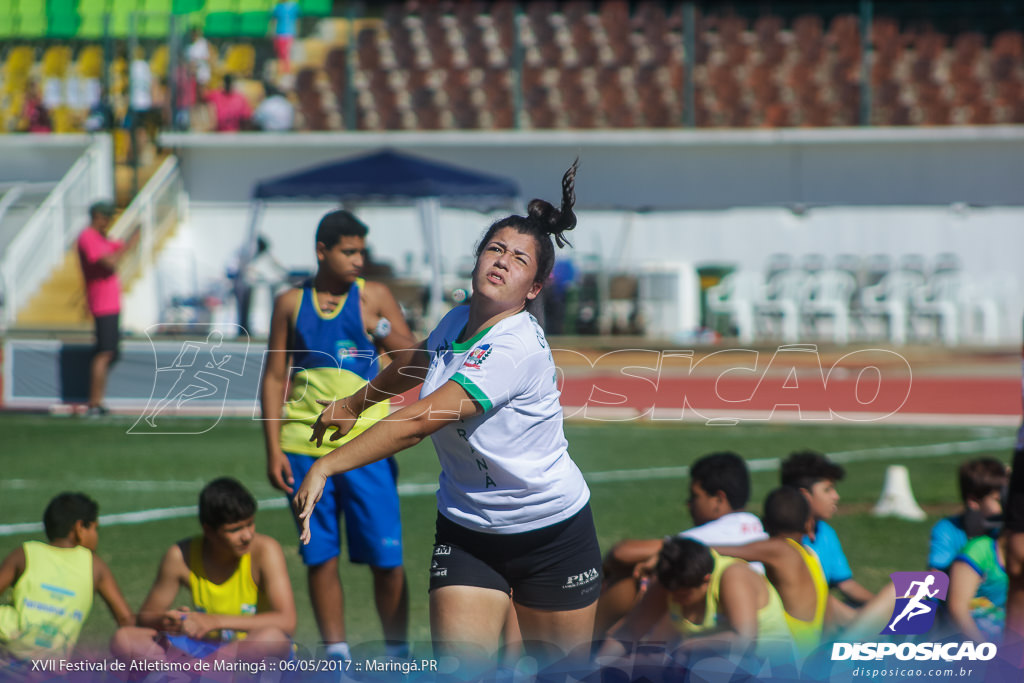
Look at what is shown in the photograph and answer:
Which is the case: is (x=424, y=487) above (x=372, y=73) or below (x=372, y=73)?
below

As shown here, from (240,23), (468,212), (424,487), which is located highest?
(240,23)

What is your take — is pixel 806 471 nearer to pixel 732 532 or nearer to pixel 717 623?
pixel 732 532

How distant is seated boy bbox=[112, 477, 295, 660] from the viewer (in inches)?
201

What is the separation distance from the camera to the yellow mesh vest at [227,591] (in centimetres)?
550

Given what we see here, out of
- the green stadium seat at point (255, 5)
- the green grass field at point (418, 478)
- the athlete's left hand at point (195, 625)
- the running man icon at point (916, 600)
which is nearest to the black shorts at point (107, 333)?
the green grass field at point (418, 478)

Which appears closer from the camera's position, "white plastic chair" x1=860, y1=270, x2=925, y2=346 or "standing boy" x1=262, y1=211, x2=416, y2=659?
"standing boy" x1=262, y1=211, x2=416, y2=659

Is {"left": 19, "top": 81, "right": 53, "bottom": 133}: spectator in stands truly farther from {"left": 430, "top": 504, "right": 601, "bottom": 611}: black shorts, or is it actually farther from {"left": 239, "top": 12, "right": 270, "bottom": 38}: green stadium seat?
{"left": 430, "top": 504, "right": 601, "bottom": 611}: black shorts

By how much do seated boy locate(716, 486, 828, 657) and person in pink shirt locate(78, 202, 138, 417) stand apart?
10786 millimetres

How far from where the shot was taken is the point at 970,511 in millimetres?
5941

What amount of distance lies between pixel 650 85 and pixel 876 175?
4.94 m

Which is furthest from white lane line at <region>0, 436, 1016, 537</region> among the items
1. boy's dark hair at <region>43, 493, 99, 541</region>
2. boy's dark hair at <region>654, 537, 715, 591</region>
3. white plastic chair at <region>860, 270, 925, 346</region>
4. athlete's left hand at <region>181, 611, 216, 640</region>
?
white plastic chair at <region>860, 270, 925, 346</region>

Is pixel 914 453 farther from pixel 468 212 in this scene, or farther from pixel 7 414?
pixel 468 212

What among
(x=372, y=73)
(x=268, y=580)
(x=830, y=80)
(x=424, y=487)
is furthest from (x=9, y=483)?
(x=830, y=80)

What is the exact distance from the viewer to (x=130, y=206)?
80.1 ft
